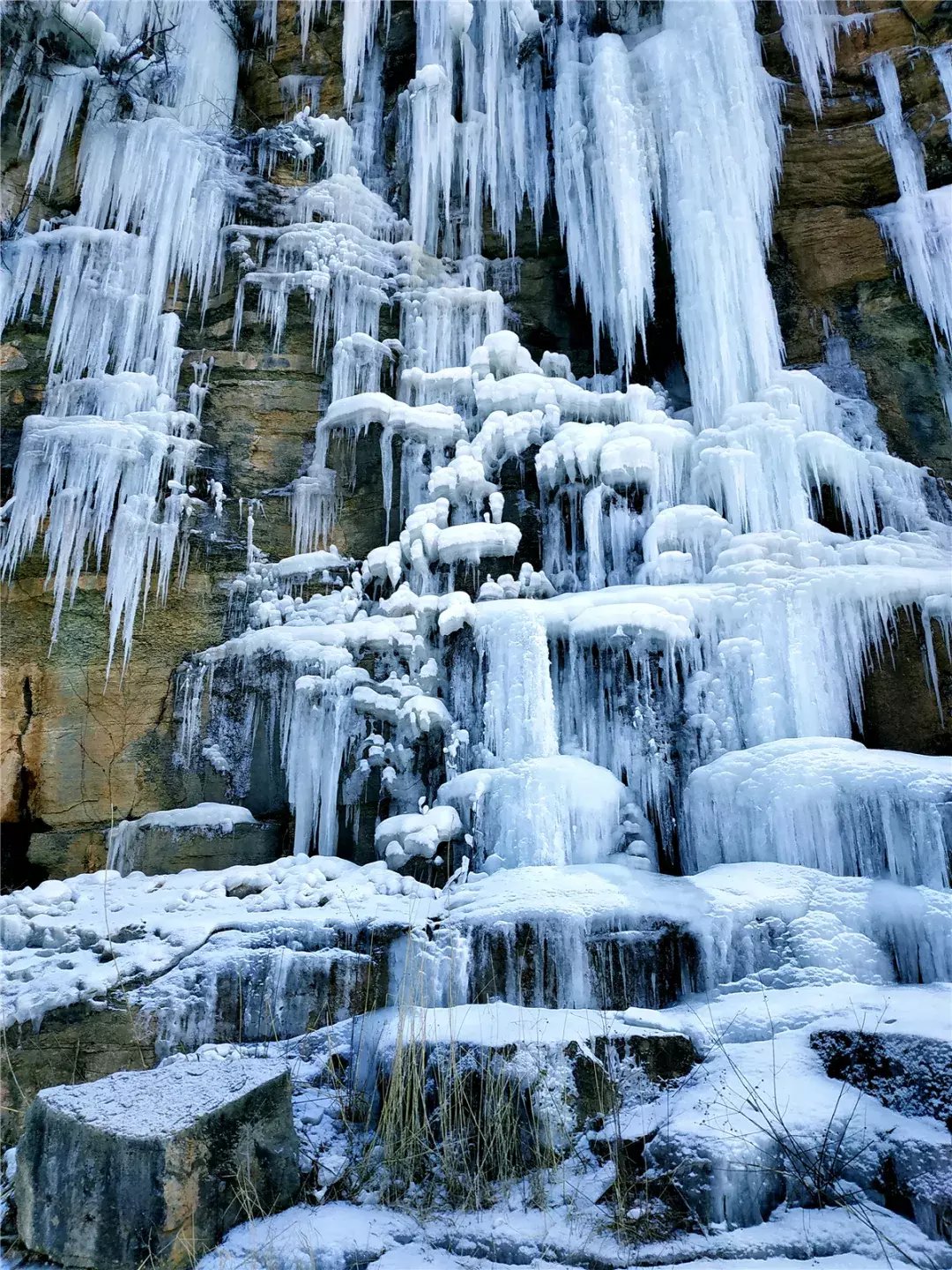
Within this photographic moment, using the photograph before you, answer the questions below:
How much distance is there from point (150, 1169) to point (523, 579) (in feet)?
17.3

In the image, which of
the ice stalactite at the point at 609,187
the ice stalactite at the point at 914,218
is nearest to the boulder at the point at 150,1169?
the ice stalactite at the point at 609,187

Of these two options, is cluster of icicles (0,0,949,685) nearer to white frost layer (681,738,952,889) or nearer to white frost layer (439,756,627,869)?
white frost layer (439,756,627,869)

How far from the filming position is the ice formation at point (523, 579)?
4.80m

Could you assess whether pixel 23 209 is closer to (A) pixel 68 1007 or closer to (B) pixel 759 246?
(B) pixel 759 246

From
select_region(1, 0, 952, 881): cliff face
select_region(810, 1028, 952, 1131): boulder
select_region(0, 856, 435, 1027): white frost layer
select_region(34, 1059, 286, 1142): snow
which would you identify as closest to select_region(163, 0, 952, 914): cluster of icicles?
select_region(1, 0, 952, 881): cliff face

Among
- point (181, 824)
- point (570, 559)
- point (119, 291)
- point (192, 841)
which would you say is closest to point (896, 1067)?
point (570, 559)

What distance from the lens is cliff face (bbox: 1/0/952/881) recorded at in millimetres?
7434

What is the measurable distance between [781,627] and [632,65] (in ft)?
21.9

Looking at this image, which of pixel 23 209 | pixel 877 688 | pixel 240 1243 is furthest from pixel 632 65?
pixel 240 1243

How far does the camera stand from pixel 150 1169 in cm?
296

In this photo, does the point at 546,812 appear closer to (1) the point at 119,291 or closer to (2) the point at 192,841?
(2) the point at 192,841

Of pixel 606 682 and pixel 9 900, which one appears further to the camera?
pixel 606 682

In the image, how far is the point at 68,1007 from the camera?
15.1 ft

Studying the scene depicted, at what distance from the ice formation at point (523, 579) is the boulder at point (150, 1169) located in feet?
2.31
